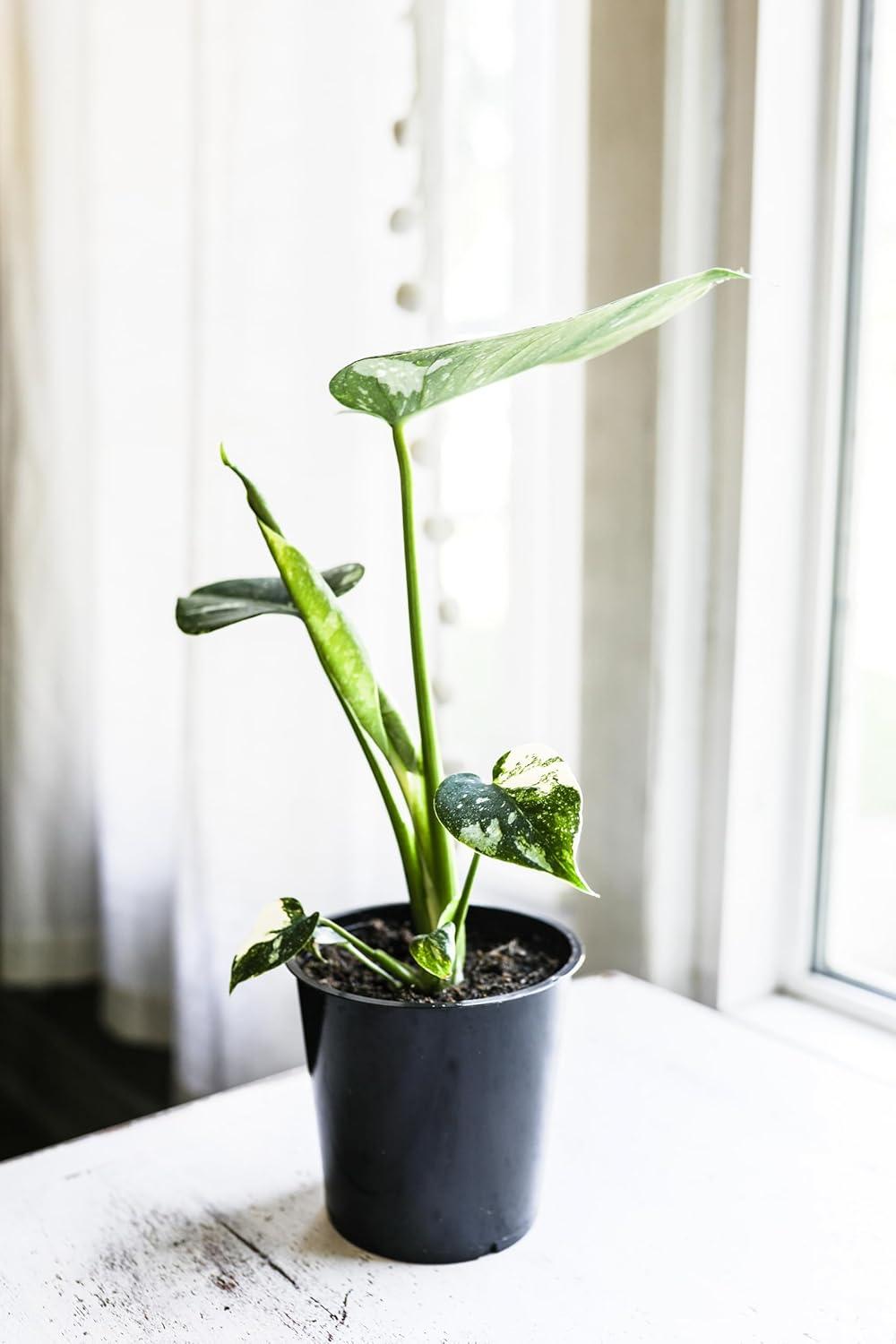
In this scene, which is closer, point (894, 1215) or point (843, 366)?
point (894, 1215)

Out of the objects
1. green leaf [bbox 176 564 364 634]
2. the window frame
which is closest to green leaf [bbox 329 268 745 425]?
green leaf [bbox 176 564 364 634]

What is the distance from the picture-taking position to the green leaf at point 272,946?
22.4 inches

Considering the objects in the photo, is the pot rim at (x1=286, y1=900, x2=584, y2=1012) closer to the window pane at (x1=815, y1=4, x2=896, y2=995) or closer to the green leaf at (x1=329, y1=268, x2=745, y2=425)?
the green leaf at (x1=329, y1=268, x2=745, y2=425)

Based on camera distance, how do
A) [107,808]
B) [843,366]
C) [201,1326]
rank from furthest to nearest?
[107,808]
[843,366]
[201,1326]

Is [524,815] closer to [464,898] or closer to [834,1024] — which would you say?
[464,898]

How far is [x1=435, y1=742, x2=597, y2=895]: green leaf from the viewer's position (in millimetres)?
491

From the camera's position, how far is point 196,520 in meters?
1.15

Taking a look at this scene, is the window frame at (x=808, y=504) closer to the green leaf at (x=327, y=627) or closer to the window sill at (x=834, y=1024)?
the window sill at (x=834, y=1024)

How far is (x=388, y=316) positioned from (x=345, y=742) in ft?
1.26

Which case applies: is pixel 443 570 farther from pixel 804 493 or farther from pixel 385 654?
pixel 804 493

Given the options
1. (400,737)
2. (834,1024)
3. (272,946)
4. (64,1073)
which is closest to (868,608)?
(834,1024)

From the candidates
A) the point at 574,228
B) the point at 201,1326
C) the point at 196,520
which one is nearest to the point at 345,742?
the point at 196,520

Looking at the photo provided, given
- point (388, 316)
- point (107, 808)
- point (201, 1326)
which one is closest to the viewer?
point (201, 1326)

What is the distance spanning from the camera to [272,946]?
576mm
